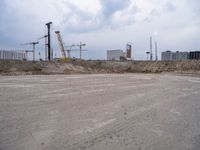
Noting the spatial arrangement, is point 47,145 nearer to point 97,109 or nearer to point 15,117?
point 15,117

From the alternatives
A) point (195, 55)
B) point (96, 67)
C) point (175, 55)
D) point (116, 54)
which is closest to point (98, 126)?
point (96, 67)

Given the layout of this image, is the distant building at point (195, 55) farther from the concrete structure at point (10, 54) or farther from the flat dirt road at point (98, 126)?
the flat dirt road at point (98, 126)

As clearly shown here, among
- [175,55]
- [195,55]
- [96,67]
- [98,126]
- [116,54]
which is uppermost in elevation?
[116,54]

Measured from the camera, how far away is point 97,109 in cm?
1284

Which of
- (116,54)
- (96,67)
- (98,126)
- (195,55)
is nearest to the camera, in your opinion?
(98,126)

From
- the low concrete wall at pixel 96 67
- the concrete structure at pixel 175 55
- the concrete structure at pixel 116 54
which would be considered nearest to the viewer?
the low concrete wall at pixel 96 67

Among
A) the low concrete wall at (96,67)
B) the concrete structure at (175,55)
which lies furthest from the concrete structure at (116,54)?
the low concrete wall at (96,67)

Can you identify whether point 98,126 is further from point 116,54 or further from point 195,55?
point 116,54

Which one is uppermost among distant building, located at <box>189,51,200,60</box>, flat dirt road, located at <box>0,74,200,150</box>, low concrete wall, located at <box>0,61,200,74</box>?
distant building, located at <box>189,51,200,60</box>

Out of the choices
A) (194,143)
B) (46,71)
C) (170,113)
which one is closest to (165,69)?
(46,71)

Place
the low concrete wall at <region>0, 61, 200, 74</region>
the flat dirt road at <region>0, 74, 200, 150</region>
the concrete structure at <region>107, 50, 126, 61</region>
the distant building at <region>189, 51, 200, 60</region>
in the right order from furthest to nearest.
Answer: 1. the concrete structure at <region>107, 50, 126, 61</region>
2. the distant building at <region>189, 51, 200, 60</region>
3. the low concrete wall at <region>0, 61, 200, 74</region>
4. the flat dirt road at <region>0, 74, 200, 150</region>

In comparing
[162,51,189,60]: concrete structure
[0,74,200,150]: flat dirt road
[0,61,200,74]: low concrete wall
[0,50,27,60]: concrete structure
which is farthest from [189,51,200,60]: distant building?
[0,74,200,150]: flat dirt road

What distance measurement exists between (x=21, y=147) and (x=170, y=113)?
7004 millimetres

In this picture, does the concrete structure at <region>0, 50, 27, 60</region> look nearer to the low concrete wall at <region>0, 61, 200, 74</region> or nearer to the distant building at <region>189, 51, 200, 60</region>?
the low concrete wall at <region>0, 61, 200, 74</region>
